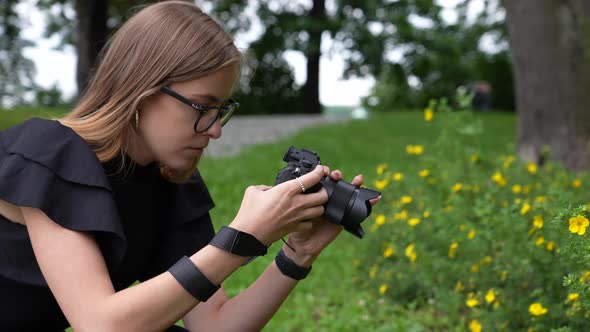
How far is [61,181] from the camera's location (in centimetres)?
166

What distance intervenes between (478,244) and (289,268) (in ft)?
4.80

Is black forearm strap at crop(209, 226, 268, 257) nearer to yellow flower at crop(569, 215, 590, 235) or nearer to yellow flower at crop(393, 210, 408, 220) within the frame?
yellow flower at crop(569, 215, 590, 235)

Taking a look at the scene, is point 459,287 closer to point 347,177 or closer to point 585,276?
point 585,276

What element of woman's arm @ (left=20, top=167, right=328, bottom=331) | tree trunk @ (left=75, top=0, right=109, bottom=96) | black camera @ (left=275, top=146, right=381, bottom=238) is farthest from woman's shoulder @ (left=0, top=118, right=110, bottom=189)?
tree trunk @ (left=75, top=0, right=109, bottom=96)

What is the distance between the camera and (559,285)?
8.94 ft

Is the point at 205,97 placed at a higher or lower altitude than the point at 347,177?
higher

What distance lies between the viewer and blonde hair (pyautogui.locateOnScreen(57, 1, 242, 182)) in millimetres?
1758

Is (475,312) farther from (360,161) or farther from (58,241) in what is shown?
(360,161)

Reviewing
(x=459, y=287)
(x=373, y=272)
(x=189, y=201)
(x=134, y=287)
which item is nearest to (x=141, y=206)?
(x=189, y=201)

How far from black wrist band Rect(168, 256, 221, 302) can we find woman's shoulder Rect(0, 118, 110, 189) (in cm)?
29

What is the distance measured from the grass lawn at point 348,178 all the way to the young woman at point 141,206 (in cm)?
137

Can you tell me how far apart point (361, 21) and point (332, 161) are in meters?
11.5

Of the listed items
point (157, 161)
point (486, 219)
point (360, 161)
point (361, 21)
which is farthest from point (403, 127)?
point (157, 161)

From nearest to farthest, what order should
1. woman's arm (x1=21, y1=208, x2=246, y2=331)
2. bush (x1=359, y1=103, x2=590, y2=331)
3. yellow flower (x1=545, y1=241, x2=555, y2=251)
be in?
woman's arm (x1=21, y1=208, x2=246, y2=331) → bush (x1=359, y1=103, x2=590, y2=331) → yellow flower (x1=545, y1=241, x2=555, y2=251)
